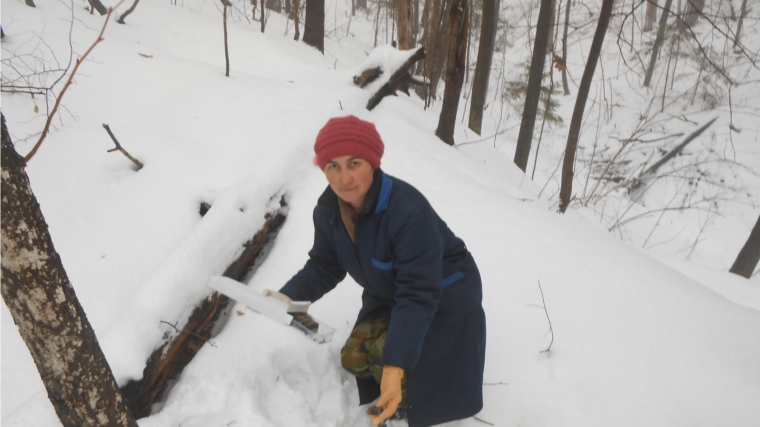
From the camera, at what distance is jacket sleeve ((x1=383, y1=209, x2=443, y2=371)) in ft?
4.27

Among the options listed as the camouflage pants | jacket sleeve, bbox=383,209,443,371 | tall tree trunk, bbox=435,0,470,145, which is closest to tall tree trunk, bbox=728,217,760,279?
tall tree trunk, bbox=435,0,470,145

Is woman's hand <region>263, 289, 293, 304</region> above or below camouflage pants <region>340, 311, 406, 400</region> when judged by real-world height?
above

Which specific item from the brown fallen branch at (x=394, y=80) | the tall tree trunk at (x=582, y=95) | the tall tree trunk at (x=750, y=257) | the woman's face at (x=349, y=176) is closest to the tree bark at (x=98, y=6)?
the brown fallen branch at (x=394, y=80)

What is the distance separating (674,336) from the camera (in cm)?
180

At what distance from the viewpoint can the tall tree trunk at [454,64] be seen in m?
3.73

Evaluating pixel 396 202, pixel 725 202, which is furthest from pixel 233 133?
pixel 725 202

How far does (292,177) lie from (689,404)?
2391mm

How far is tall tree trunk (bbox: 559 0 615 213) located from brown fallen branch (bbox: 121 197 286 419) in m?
3.29

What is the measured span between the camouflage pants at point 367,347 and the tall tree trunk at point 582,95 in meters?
3.06

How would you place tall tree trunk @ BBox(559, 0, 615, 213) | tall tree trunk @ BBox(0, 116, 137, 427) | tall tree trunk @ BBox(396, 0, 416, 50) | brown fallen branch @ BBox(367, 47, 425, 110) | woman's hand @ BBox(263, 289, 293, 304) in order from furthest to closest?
tall tree trunk @ BBox(396, 0, 416, 50)
brown fallen branch @ BBox(367, 47, 425, 110)
tall tree trunk @ BBox(559, 0, 615, 213)
woman's hand @ BBox(263, 289, 293, 304)
tall tree trunk @ BBox(0, 116, 137, 427)

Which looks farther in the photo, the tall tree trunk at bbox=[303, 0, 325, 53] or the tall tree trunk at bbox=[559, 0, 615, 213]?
the tall tree trunk at bbox=[303, 0, 325, 53]

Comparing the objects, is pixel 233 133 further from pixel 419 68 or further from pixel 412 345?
pixel 419 68

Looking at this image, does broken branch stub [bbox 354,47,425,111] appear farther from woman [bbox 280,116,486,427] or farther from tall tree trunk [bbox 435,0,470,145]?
woman [bbox 280,116,486,427]

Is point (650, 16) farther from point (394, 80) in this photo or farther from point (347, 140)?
point (347, 140)
